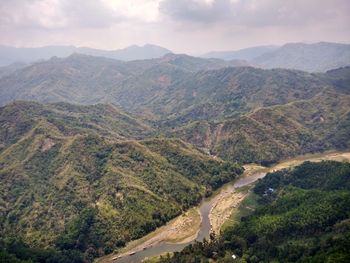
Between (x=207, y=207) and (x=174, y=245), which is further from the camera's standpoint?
(x=207, y=207)

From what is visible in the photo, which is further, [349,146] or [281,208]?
[349,146]

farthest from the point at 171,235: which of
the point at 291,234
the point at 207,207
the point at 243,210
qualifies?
the point at 291,234

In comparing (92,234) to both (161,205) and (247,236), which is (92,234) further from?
(247,236)

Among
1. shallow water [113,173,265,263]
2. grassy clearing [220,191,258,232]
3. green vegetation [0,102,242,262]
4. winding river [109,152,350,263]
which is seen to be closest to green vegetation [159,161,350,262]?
grassy clearing [220,191,258,232]

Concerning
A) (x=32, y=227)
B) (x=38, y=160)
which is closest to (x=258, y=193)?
(x=32, y=227)

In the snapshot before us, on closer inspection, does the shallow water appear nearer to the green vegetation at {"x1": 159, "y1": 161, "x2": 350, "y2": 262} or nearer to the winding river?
the winding river

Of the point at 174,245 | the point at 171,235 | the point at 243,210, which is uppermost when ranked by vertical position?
the point at 243,210

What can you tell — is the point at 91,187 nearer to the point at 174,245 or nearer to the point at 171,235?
the point at 171,235
